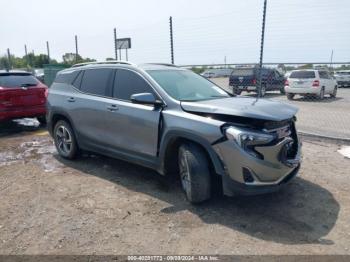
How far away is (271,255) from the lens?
3295 mm

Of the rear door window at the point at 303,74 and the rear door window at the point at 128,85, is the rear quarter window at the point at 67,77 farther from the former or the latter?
the rear door window at the point at 303,74

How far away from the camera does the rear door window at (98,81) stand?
18.1ft

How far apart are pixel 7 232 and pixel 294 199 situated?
3.41m

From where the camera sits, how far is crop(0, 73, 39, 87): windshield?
914cm

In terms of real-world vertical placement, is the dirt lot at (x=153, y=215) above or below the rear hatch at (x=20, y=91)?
below

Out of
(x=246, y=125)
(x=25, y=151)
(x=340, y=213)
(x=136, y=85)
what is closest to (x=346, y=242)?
(x=340, y=213)

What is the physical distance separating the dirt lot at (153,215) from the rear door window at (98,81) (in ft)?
4.24

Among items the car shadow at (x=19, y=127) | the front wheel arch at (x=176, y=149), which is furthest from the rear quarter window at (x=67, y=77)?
the car shadow at (x=19, y=127)

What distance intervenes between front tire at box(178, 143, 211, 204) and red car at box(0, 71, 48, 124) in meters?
5.67

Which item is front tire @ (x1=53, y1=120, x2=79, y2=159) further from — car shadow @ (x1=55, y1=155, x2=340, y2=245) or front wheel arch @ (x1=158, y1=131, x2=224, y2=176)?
front wheel arch @ (x1=158, y1=131, x2=224, y2=176)

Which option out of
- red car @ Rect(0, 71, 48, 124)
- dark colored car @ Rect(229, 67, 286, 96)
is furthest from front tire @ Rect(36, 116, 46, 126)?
dark colored car @ Rect(229, 67, 286, 96)

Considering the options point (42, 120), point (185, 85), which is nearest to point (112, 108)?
point (185, 85)

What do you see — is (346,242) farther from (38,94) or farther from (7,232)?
(38,94)

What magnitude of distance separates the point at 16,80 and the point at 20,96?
52cm
